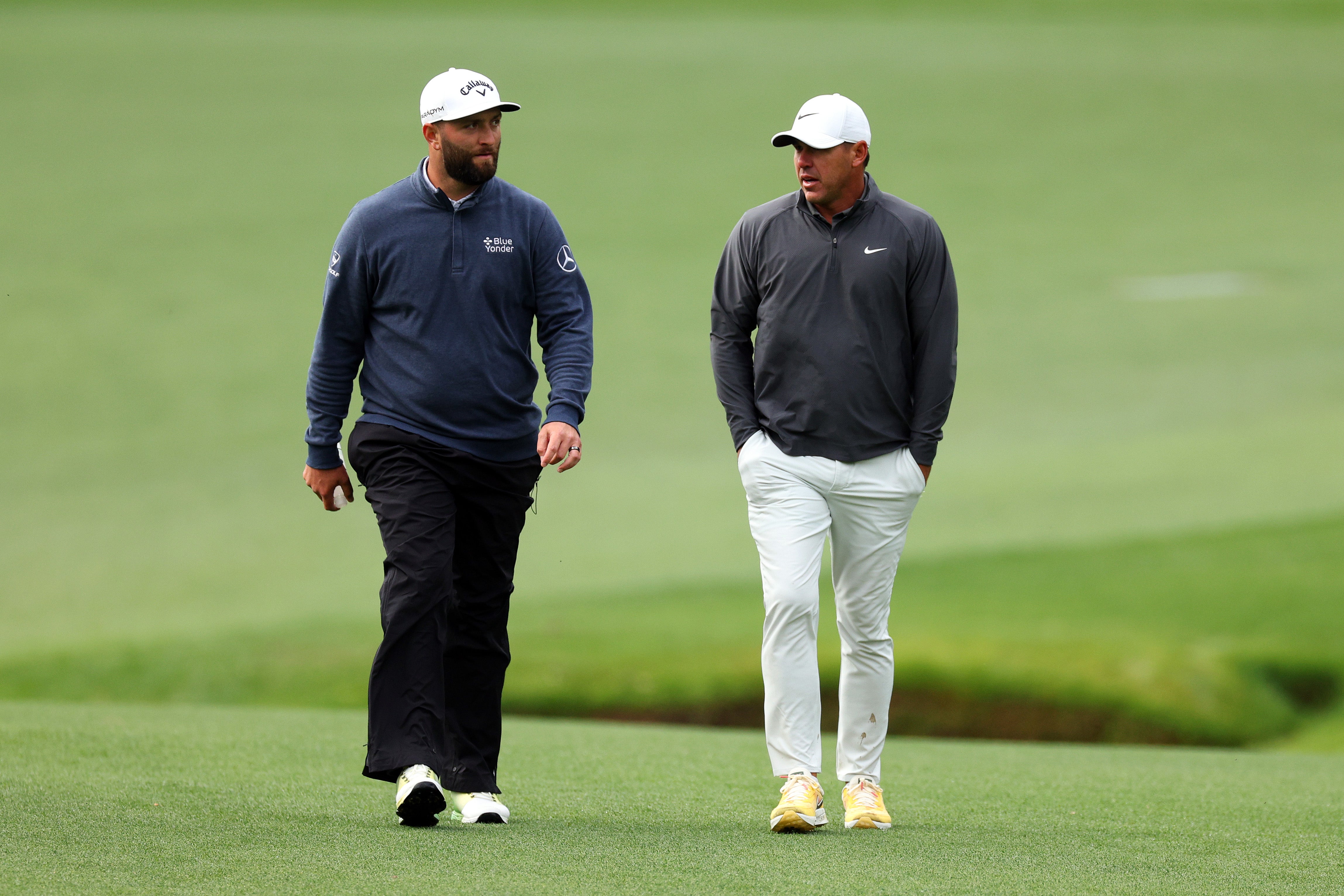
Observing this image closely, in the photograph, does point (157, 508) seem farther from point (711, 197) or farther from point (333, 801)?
point (711, 197)

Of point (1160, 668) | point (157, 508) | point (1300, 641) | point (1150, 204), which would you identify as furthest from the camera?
point (1150, 204)

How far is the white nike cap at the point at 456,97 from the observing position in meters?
4.34

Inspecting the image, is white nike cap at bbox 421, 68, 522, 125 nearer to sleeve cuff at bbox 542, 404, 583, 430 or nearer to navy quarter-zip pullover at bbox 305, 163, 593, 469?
navy quarter-zip pullover at bbox 305, 163, 593, 469

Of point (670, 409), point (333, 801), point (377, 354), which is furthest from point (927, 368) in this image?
point (670, 409)

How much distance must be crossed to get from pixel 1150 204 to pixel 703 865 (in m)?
21.2

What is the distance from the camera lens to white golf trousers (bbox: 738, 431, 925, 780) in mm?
4508

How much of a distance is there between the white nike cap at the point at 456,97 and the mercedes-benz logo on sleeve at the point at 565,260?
1.54 feet

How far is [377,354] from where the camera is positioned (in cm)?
451

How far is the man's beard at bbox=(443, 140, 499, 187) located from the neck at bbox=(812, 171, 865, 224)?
99 cm

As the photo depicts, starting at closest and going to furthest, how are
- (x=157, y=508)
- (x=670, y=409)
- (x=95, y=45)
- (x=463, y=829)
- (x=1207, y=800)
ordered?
(x=463, y=829) → (x=1207, y=800) → (x=157, y=508) → (x=670, y=409) → (x=95, y=45)

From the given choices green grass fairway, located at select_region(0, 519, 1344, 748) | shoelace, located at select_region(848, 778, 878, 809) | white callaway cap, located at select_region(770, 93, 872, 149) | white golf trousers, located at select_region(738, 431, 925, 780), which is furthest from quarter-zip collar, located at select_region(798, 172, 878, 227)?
green grass fairway, located at select_region(0, 519, 1344, 748)

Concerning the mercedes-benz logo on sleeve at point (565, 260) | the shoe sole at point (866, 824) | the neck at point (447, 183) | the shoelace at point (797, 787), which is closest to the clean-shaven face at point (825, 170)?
the mercedes-benz logo on sleeve at point (565, 260)

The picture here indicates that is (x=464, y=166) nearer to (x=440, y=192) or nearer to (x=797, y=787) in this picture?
(x=440, y=192)

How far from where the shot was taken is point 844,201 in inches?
182
